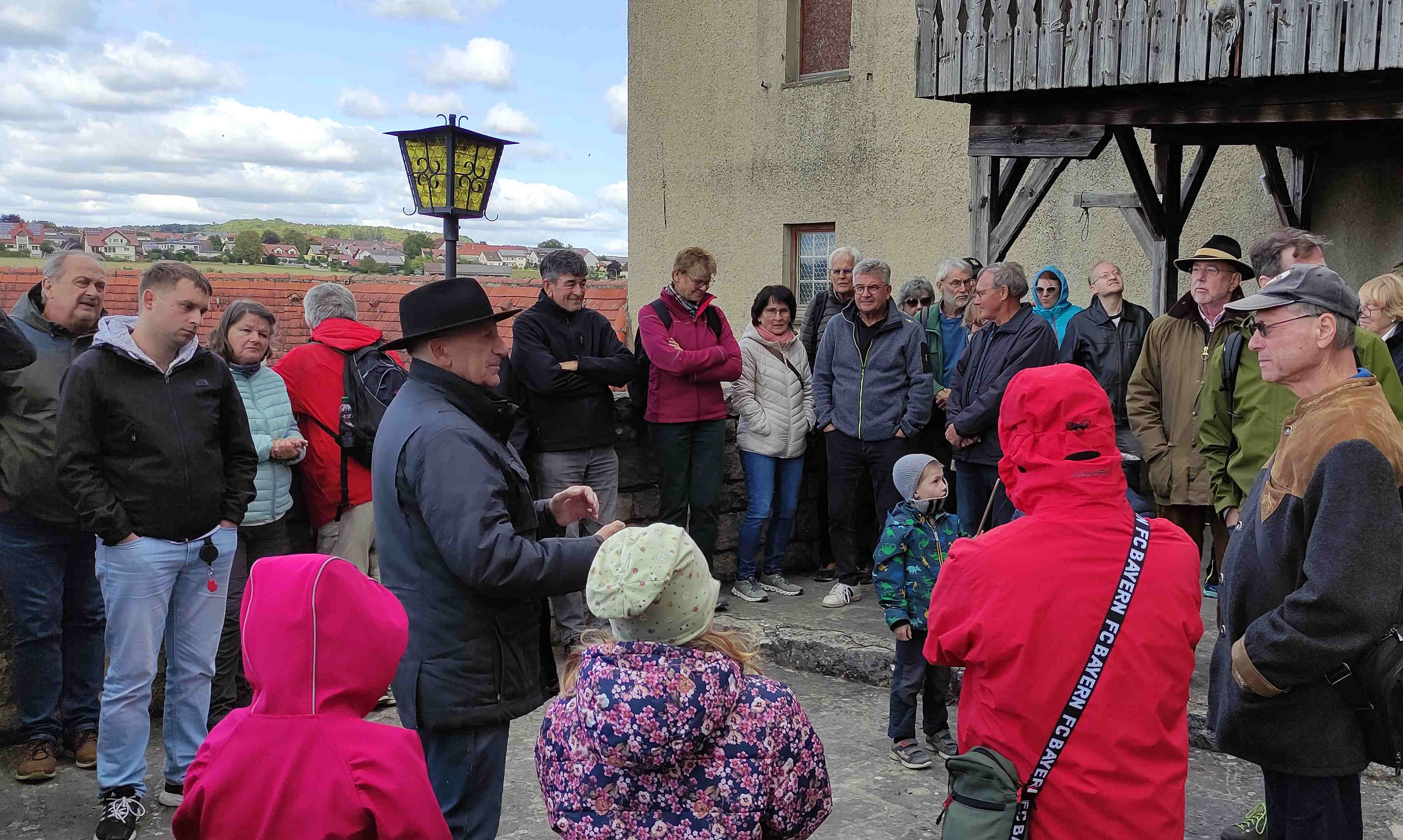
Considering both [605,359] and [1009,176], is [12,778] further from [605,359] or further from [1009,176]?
[1009,176]

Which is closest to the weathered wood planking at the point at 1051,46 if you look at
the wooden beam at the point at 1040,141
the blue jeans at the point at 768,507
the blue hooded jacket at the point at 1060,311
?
the wooden beam at the point at 1040,141

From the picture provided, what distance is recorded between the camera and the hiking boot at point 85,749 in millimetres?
4430

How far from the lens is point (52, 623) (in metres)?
4.35

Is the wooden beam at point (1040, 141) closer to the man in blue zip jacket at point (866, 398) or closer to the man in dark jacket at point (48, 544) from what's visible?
the man in blue zip jacket at point (866, 398)

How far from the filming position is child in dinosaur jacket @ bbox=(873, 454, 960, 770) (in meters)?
4.32

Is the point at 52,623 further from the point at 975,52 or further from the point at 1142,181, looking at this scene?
the point at 1142,181

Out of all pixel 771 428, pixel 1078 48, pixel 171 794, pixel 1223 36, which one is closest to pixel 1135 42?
pixel 1078 48

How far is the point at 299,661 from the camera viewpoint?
2121 millimetres

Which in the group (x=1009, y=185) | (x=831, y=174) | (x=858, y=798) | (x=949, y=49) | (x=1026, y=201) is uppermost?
(x=949, y=49)

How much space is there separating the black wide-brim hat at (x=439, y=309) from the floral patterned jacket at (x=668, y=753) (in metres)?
1.09

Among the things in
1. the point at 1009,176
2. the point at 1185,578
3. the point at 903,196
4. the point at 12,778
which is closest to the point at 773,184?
the point at 903,196

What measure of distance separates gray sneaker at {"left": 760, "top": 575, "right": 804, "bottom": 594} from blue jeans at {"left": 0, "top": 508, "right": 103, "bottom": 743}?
3707 millimetres

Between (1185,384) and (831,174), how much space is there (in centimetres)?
769

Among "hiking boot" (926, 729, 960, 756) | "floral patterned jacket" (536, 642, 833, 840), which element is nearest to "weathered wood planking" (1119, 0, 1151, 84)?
"hiking boot" (926, 729, 960, 756)
